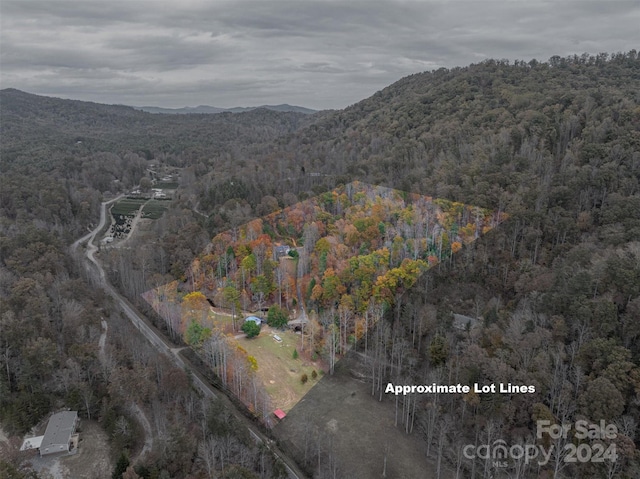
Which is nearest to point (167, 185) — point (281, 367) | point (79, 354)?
point (79, 354)

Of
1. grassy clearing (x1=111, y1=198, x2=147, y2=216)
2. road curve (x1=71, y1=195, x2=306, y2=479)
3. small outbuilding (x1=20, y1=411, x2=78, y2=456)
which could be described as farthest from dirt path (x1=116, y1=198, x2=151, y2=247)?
small outbuilding (x1=20, y1=411, x2=78, y2=456)

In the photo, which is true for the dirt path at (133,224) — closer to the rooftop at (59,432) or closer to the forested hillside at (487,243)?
the forested hillside at (487,243)

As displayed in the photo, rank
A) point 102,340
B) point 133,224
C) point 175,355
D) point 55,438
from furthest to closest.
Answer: point 133,224 < point 175,355 < point 102,340 < point 55,438

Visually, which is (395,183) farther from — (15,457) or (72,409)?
(15,457)

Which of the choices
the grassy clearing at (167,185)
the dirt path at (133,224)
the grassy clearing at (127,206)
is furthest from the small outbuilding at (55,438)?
the grassy clearing at (167,185)

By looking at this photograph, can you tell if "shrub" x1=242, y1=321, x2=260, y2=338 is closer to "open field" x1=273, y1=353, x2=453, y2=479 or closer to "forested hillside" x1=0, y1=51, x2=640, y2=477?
"open field" x1=273, y1=353, x2=453, y2=479

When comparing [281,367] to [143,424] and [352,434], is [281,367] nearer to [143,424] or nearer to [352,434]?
[352,434]

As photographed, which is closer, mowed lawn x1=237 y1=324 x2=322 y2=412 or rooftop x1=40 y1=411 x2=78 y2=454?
rooftop x1=40 y1=411 x2=78 y2=454
